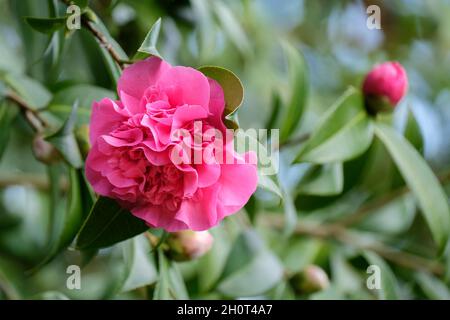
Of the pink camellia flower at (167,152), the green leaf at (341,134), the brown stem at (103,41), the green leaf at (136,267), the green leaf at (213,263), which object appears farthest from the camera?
the green leaf at (213,263)

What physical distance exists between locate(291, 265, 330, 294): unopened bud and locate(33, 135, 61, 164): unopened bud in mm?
478

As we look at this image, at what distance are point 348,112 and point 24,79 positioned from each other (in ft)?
1.75

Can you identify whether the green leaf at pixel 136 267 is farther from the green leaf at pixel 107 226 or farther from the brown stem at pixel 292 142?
the brown stem at pixel 292 142

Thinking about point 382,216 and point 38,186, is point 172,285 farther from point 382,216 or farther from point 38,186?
point 382,216

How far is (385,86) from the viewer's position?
126 cm

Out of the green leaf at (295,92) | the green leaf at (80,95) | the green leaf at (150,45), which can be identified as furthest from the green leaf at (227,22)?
the green leaf at (150,45)

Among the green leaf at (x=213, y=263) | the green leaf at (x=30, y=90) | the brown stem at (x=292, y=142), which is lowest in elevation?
the green leaf at (x=213, y=263)

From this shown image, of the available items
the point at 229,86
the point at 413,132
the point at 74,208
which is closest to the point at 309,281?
the point at 413,132

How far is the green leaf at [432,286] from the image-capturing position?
156cm

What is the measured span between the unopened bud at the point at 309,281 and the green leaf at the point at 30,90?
0.54 metres

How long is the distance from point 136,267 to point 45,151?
249 millimetres

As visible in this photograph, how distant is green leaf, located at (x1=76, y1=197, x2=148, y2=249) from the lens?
94 centimetres
